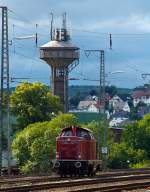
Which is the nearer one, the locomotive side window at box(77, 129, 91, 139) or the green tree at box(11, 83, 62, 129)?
the locomotive side window at box(77, 129, 91, 139)

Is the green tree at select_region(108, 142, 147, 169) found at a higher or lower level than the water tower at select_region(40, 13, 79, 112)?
lower

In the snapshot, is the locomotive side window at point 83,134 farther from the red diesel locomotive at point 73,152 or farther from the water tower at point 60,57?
the water tower at point 60,57

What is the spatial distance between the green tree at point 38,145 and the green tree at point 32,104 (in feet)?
71.3

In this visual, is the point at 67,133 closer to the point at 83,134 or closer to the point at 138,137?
the point at 83,134

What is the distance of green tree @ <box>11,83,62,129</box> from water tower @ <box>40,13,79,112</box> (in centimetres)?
2486

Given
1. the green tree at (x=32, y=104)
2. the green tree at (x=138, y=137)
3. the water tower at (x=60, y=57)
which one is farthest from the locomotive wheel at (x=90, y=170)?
the water tower at (x=60, y=57)

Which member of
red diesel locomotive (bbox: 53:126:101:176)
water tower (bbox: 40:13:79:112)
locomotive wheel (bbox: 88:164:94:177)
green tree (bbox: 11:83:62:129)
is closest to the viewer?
red diesel locomotive (bbox: 53:126:101:176)

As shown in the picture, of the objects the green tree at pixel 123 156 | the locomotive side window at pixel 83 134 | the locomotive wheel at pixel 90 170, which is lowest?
the green tree at pixel 123 156

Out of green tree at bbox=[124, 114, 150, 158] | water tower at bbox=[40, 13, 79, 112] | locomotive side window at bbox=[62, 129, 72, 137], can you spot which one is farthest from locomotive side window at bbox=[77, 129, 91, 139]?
water tower at bbox=[40, 13, 79, 112]

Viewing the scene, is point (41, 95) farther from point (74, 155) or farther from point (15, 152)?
point (74, 155)

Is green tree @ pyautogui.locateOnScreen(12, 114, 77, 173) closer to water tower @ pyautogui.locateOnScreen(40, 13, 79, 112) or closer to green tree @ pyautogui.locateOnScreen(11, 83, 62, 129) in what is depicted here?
green tree @ pyautogui.locateOnScreen(11, 83, 62, 129)

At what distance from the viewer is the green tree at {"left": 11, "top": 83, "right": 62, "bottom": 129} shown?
128m

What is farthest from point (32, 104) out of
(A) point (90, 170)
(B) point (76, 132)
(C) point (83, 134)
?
(B) point (76, 132)

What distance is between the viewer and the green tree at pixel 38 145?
306 ft
